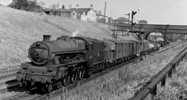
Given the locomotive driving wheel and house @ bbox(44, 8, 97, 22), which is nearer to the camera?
the locomotive driving wheel

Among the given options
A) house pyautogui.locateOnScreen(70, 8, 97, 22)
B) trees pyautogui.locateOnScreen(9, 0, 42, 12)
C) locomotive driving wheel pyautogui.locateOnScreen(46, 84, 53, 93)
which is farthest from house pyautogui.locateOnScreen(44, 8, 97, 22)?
locomotive driving wheel pyautogui.locateOnScreen(46, 84, 53, 93)

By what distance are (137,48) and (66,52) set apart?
878 inches

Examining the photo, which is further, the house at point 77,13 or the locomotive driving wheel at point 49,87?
the house at point 77,13

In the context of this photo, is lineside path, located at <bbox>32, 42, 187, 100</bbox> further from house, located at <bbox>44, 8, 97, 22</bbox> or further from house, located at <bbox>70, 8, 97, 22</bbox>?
house, located at <bbox>70, 8, 97, 22</bbox>

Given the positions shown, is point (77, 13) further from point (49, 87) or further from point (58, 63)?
point (49, 87)

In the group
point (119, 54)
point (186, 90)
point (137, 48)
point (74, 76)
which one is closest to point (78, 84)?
point (74, 76)

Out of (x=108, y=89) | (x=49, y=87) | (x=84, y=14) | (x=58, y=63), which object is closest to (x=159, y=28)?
(x=84, y=14)

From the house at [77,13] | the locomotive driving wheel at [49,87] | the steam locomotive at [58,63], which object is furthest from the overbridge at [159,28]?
the locomotive driving wheel at [49,87]

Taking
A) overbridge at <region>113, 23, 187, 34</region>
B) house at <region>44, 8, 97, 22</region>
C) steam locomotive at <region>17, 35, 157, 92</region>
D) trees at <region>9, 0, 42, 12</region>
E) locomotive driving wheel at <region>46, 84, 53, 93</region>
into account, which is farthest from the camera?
house at <region>44, 8, 97, 22</region>

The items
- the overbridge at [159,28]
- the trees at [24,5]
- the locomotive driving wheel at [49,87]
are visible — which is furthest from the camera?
the trees at [24,5]

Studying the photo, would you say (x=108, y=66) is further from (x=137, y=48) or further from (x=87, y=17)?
(x=87, y=17)

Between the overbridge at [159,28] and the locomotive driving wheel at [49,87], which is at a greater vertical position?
the overbridge at [159,28]

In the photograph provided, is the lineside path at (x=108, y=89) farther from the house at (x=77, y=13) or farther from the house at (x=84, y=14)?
the house at (x=84, y=14)

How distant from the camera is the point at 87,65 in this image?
16.2m
